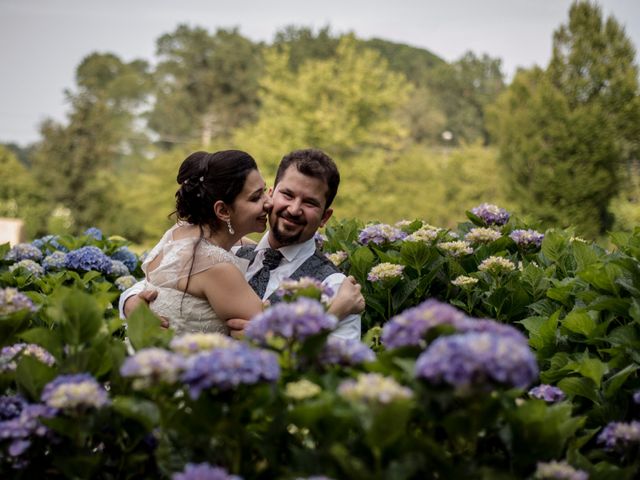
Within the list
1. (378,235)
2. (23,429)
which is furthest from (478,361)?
(378,235)

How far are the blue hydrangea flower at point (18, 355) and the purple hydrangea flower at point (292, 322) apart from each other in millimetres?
623

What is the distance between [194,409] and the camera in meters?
1.43

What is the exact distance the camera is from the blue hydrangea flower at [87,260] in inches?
159

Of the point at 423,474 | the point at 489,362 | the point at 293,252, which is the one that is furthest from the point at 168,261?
the point at 489,362

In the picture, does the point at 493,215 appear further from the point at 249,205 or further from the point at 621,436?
the point at 621,436

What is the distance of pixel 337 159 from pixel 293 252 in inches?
1065

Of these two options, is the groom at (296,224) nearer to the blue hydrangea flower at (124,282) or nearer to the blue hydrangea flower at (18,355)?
the blue hydrangea flower at (124,282)

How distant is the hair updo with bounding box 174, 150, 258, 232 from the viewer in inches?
121

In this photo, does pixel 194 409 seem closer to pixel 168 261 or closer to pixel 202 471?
pixel 202 471

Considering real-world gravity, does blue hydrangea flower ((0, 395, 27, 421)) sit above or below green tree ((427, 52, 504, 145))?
below

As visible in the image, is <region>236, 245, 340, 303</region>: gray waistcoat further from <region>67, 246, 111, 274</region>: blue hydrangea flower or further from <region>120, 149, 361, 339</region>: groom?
<region>67, 246, 111, 274</region>: blue hydrangea flower

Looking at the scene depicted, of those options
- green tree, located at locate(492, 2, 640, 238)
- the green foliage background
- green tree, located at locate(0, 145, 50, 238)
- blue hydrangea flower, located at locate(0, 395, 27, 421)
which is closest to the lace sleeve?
blue hydrangea flower, located at locate(0, 395, 27, 421)

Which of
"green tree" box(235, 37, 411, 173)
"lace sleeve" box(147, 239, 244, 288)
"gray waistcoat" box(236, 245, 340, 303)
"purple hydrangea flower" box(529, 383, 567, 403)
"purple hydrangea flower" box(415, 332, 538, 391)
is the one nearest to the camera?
"purple hydrangea flower" box(415, 332, 538, 391)

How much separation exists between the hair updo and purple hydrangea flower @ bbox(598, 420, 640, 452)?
1767 millimetres
